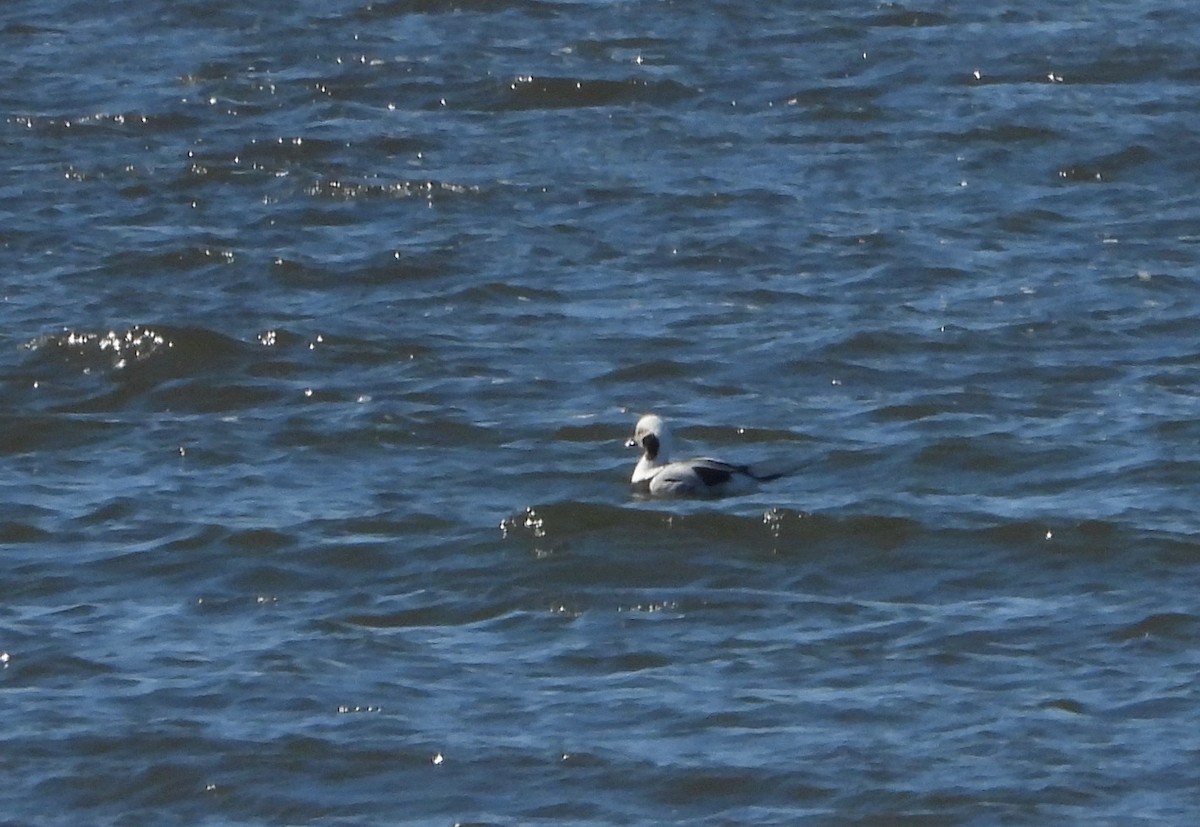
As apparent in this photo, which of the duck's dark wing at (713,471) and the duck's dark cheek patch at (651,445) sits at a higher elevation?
the duck's dark cheek patch at (651,445)

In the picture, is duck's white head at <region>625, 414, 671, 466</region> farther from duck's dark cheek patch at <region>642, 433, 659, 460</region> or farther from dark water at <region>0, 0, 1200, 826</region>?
dark water at <region>0, 0, 1200, 826</region>

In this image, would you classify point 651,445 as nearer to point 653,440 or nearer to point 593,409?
point 653,440

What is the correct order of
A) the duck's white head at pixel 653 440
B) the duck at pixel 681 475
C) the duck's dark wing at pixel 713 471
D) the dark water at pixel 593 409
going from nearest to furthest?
the dark water at pixel 593 409, the duck at pixel 681 475, the duck's dark wing at pixel 713 471, the duck's white head at pixel 653 440

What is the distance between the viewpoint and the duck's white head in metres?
13.7

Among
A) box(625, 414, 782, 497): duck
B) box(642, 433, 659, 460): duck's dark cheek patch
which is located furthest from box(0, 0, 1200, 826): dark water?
box(642, 433, 659, 460): duck's dark cheek patch

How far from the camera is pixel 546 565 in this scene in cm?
1232

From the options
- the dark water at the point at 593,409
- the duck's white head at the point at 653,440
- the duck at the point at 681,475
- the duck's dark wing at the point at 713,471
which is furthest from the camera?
the duck's white head at the point at 653,440

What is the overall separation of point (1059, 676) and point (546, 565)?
8.59ft

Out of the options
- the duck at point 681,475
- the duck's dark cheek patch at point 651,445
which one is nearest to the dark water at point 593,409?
the duck at point 681,475

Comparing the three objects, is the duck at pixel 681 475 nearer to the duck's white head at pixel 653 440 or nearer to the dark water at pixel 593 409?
the duck's white head at pixel 653 440

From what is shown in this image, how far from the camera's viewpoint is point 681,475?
13.2 m

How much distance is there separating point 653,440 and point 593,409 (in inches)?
45.1

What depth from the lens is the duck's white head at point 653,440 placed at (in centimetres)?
1367

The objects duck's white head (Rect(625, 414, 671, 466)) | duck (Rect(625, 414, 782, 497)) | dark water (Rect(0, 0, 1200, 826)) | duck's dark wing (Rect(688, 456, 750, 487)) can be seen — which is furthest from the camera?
duck's white head (Rect(625, 414, 671, 466))
